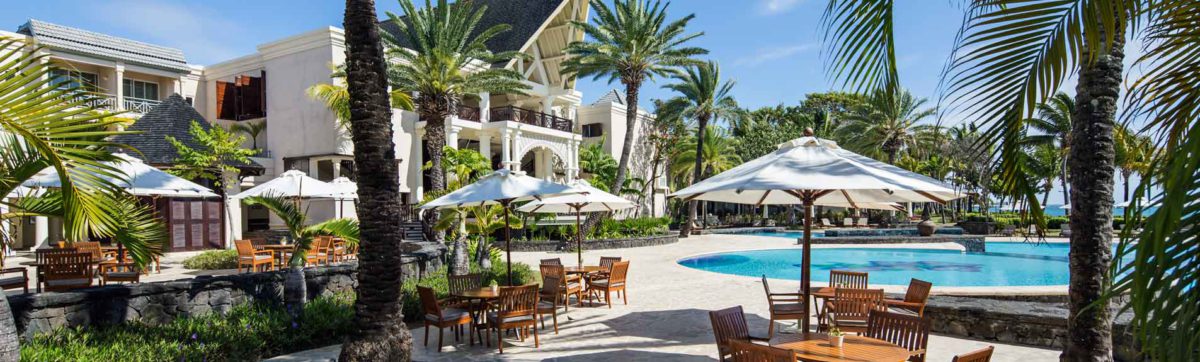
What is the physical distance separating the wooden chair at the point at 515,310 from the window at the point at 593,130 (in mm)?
30712

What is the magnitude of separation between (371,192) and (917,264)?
19290 mm

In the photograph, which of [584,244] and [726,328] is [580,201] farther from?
[584,244]

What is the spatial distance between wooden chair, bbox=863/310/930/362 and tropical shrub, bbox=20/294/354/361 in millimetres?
4903

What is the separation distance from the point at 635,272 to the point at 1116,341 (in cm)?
1043

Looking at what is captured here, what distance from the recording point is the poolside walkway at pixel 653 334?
743 centimetres

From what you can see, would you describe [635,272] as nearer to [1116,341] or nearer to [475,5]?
[1116,341]

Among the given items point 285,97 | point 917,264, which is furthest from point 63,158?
point 285,97

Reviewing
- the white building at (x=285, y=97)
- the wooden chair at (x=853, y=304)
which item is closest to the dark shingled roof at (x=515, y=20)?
the white building at (x=285, y=97)

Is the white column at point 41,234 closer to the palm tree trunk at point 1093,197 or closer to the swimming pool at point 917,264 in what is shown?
the swimming pool at point 917,264

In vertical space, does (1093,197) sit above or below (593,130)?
below

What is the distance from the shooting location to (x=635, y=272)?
16.4 metres

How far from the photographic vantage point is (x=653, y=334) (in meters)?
8.64

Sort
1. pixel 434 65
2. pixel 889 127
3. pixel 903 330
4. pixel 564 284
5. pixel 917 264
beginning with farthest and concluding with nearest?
pixel 889 127
pixel 434 65
pixel 917 264
pixel 564 284
pixel 903 330

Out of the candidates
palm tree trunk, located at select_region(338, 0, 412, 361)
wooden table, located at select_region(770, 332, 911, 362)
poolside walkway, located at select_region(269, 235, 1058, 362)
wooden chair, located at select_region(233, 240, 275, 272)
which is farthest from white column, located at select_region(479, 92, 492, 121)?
A: wooden table, located at select_region(770, 332, 911, 362)
